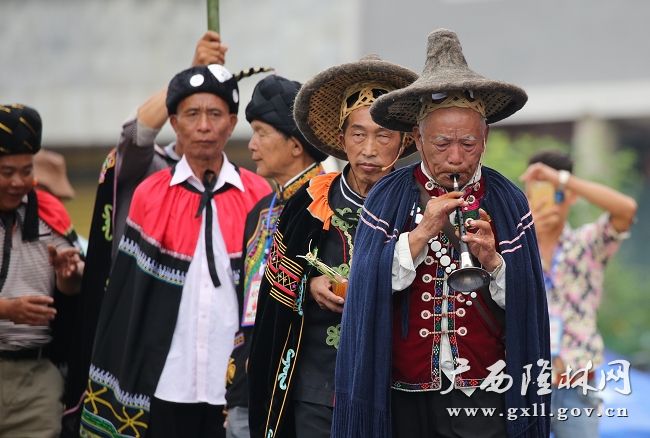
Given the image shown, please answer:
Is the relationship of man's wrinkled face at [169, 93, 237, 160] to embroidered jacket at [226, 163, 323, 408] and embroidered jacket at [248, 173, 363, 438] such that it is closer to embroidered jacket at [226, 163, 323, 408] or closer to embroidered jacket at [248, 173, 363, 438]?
embroidered jacket at [226, 163, 323, 408]

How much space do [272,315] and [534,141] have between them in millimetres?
11582

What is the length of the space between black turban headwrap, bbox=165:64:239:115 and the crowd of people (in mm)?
10

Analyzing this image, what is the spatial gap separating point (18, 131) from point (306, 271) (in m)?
2.62

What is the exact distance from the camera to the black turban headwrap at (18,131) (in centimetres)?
776

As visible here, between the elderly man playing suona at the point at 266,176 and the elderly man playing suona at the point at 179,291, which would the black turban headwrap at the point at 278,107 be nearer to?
the elderly man playing suona at the point at 266,176

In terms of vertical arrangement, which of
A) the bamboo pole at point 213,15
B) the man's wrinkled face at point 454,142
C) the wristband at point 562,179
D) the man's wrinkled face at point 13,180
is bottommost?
the man's wrinkled face at point 454,142

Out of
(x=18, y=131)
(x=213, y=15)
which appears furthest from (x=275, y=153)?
(x=18, y=131)

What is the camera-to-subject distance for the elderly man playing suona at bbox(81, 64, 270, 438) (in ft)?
23.9

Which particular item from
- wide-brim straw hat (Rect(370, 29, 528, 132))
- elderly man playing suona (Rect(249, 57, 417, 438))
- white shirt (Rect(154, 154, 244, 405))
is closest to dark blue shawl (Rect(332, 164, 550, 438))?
wide-brim straw hat (Rect(370, 29, 528, 132))

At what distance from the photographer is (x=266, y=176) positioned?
726cm

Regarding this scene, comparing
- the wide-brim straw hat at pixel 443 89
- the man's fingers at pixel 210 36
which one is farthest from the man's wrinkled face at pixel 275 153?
the wide-brim straw hat at pixel 443 89

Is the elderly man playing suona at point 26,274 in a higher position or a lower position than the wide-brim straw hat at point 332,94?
lower

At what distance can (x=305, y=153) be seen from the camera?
7207 mm

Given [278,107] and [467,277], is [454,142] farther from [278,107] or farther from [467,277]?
[278,107]
